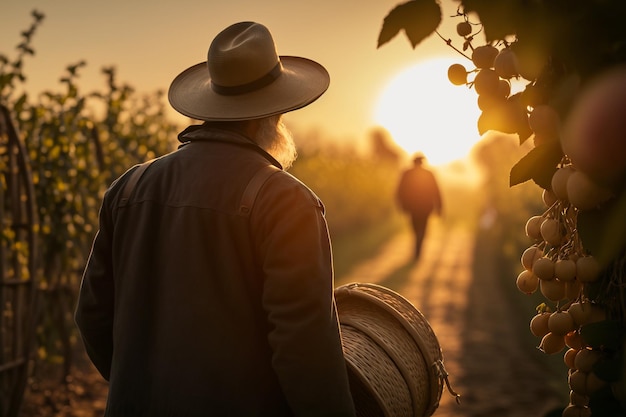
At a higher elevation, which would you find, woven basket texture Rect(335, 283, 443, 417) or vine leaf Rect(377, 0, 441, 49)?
vine leaf Rect(377, 0, 441, 49)

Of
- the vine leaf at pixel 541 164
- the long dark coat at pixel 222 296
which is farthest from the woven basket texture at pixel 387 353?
the vine leaf at pixel 541 164

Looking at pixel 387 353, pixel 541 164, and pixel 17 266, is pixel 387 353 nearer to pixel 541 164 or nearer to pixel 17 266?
pixel 541 164

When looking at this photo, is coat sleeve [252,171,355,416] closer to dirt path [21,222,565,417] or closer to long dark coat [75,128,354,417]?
long dark coat [75,128,354,417]

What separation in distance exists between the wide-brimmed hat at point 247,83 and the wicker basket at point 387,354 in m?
0.63

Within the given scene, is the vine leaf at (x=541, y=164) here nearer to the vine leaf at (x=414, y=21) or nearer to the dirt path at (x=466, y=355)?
the vine leaf at (x=414, y=21)

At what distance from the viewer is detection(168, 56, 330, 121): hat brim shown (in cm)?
211

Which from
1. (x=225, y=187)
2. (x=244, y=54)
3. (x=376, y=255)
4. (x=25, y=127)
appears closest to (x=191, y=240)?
(x=225, y=187)

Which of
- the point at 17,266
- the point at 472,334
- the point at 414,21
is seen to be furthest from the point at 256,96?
the point at 472,334

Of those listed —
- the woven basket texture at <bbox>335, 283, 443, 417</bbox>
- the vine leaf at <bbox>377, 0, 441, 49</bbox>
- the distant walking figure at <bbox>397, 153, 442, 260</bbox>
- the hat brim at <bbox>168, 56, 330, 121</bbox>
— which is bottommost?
the woven basket texture at <bbox>335, 283, 443, 417</bbox>

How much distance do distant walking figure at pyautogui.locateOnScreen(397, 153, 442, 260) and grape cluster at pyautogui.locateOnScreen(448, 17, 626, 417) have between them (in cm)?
1014

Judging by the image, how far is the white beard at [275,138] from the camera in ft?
7.16

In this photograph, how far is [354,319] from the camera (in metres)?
2.35

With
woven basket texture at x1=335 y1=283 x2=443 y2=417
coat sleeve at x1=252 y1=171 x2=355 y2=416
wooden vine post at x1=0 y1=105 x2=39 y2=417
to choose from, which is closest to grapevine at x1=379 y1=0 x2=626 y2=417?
coat sleeve at x1=252 y1=171 x2=355 y2=416

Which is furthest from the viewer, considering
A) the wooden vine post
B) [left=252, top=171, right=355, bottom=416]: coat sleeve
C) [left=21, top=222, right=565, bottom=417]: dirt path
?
[left=21, top=222, right=565, bottom=417]: dirt path
